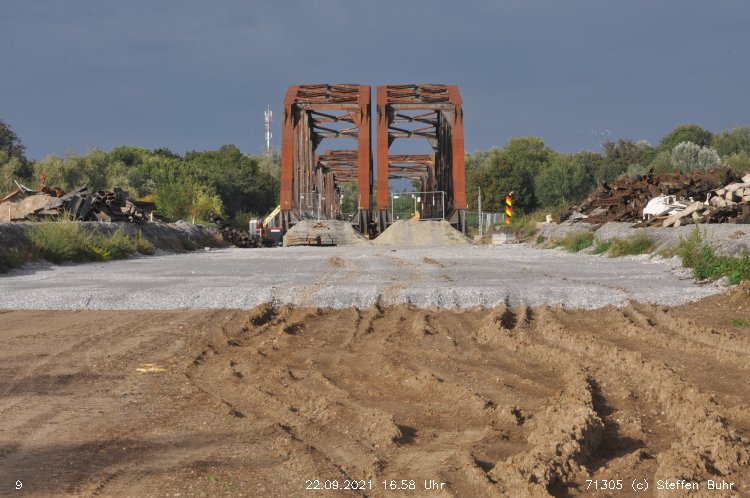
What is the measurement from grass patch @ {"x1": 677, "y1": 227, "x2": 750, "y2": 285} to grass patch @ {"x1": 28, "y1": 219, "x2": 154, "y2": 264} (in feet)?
34.4

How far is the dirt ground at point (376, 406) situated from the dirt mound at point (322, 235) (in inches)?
819

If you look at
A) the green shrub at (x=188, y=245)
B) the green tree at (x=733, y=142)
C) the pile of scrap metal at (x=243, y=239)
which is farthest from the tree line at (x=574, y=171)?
the green shrub at (x=188, y=245)

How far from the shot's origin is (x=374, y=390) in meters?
4.30

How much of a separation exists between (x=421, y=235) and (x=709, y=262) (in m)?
17.6

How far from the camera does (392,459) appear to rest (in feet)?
9.93

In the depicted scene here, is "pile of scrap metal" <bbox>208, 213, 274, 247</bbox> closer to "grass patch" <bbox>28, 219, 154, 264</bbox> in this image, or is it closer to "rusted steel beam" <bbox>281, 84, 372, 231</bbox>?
"rusted steel beam" <bbox>281, 84, 372, 231</bbox>

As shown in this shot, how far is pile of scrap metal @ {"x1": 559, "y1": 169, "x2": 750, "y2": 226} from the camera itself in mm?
17406

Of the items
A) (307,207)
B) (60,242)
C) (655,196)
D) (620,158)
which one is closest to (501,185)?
(620,158)

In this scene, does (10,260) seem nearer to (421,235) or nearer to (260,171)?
(421,235)

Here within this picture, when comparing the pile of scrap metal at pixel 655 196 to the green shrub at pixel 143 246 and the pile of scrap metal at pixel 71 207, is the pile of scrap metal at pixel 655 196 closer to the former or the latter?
the green shrub at pixel 143 246

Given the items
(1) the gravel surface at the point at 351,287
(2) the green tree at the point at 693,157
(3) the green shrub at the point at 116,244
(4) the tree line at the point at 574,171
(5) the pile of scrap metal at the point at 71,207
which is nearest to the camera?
(1) the gravel surface at the point at 351,287

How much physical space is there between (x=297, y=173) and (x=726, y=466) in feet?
112

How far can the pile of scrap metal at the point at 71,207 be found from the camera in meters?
18.9

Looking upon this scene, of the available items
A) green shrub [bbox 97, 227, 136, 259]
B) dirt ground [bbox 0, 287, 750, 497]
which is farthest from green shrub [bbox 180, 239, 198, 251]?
dirt ground [bbox 0, 287, 750, 497]
